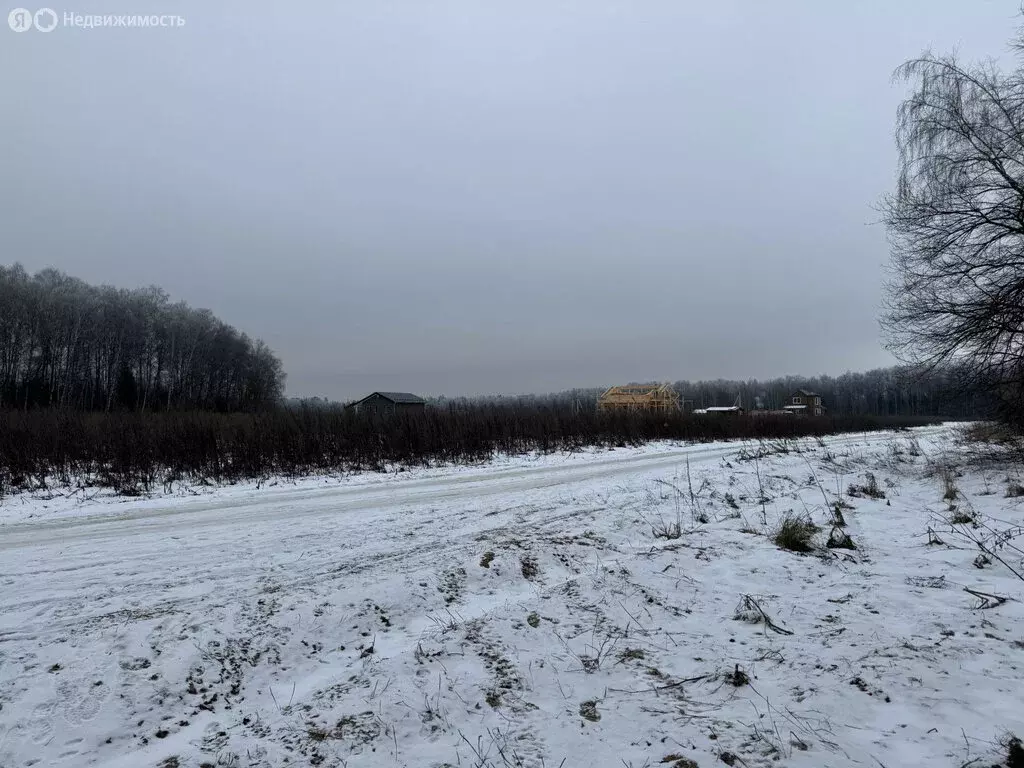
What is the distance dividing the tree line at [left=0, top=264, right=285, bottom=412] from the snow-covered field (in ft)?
127

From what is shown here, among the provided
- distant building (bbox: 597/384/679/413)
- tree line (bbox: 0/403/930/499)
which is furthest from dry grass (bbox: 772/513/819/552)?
distant building (bbox: 597/384/679/413)

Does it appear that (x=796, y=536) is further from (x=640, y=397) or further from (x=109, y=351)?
(x=109, y=351)

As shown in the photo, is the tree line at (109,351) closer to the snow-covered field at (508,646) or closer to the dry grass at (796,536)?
the snow-covered field at (508,646)

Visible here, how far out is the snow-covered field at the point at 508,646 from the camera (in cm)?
288

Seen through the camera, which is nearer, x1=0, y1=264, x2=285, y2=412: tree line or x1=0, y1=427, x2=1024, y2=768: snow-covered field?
x1=0, y1=427, x2=1024, y2=768: snow-covered field

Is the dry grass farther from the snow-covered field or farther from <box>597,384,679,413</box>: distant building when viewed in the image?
<box>597,384,679,413</box>: distant building

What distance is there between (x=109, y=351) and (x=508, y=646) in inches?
2608

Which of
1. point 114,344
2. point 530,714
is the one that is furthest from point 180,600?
point 114,344

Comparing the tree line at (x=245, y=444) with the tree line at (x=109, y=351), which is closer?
the tree line at (x=245, y=444)

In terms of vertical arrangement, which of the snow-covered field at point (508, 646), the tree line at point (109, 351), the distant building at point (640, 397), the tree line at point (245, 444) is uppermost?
the tree line at point (109, 351)

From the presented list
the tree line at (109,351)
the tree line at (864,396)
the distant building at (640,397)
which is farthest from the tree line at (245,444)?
the tree line at (109,351)

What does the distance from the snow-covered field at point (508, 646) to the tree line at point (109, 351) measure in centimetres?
3862

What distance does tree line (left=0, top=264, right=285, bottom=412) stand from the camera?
47375 mm

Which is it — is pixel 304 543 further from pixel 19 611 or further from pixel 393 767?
pixel 393 767
